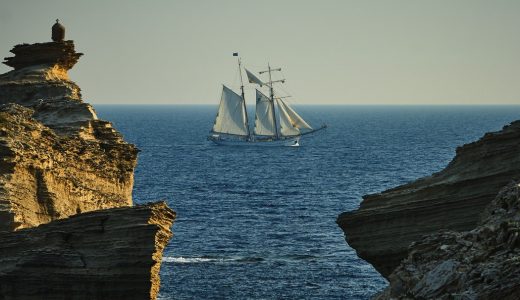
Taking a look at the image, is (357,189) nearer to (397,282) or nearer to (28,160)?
(28,160)

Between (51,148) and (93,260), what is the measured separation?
45.3 feet

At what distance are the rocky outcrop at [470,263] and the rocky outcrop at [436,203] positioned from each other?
22.9ft

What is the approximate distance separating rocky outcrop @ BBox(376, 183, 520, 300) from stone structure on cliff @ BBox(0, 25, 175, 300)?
15.6 m

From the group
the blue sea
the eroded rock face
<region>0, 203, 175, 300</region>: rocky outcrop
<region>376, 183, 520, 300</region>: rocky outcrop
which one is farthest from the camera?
the blue sea

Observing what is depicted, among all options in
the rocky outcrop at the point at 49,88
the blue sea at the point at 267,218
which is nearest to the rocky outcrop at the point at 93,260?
the rocky outcrop at the point at 49,88

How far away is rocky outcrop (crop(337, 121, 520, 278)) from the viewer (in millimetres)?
32125

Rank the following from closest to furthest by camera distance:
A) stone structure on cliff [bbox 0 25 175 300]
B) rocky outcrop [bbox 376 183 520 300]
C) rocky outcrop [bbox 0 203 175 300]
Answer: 1. rocky outcrop [bbox 376 183 520 300]
2. rocky outcrop [bbox 0 203 175 300]
3. stone structure on cliff [bbox 0 25 175 300]

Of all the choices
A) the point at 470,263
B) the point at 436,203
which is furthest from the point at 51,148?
the point at 470,263

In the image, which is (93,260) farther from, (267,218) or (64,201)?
(267,218)

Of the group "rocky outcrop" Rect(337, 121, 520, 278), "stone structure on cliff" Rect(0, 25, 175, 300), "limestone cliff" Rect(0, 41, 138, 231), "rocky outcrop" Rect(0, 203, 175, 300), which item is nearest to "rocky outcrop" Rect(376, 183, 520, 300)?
"rocky outcrop" Rect(337, 121, 520, 278)

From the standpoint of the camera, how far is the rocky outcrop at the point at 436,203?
32.1 m

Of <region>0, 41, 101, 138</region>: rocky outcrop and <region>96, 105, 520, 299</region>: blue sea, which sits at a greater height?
<region>0, 41, 101, 138</region>: rocky outcrop

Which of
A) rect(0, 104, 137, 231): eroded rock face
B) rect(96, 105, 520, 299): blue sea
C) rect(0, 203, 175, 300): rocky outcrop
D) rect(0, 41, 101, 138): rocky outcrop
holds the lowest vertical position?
rect(96, 105, 520, 299): blue sea

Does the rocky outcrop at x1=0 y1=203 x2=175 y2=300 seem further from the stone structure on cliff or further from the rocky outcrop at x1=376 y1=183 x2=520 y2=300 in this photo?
the rocky outcrop at x1=376 y1=183 x2=520 y2=300
